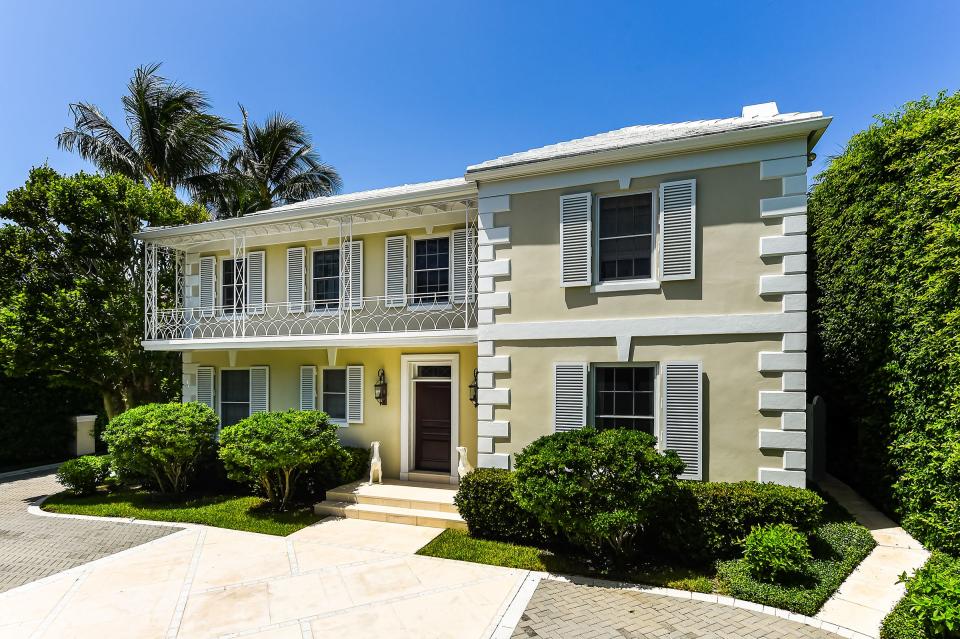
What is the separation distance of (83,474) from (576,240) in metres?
12.6

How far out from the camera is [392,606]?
6.05 m

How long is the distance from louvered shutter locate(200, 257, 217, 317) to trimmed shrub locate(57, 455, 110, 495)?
4423 millimetres

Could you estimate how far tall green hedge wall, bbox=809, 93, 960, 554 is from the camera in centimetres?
626

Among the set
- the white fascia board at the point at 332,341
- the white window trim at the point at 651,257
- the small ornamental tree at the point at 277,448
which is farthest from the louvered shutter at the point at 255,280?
the white window trim at the point at 651,257

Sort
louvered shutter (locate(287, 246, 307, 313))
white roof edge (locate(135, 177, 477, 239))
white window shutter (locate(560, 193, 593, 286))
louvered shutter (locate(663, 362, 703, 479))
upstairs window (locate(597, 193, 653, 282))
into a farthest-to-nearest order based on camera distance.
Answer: louvered shutter (locate(287, 246, 307, 313)) → white roof edge (locate(135, 177, 477, 239)) → white window shutter (locate(560, 193, 593, 286)) → upstairs window (locate(597, 193, 653, 282)) → louvered shutter (locate(663, 362, 703, 479))

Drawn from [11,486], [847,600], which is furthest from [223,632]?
[11,486]

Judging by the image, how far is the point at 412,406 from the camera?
11438mm

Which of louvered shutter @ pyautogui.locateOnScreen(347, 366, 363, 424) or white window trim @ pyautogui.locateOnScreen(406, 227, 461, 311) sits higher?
white window trim @ pyautogui.locateOnScreen(406, 227, 461, 311)

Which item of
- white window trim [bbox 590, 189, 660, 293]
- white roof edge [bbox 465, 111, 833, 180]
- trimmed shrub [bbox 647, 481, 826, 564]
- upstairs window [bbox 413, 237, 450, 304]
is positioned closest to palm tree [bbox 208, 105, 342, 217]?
upstairs window [bbox 413, 237, 450, 304]

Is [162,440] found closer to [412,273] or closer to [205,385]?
[205,385]

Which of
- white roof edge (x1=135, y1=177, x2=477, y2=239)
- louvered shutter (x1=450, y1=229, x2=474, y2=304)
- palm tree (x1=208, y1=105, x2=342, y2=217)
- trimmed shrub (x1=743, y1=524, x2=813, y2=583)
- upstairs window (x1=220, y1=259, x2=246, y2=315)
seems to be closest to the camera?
trimmed shrub (x1=743, y1=524, x2=813, y2=583)

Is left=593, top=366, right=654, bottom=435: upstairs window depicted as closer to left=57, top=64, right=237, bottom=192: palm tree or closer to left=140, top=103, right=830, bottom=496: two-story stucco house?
left=140, top=103, right=830, bottom=496: two-story stucco house

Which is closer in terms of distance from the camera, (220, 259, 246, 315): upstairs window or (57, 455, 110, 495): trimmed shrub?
(57, 455, 110, 495): trimmed shrub

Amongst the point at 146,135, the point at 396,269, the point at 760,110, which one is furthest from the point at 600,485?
the point at 146,135
